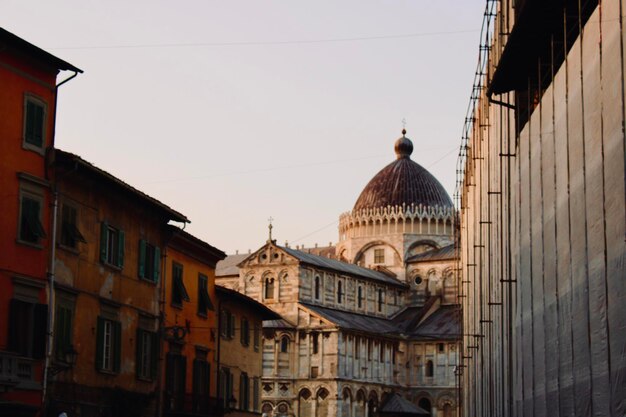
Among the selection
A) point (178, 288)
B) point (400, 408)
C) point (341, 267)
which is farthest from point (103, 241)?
point (341, 267)

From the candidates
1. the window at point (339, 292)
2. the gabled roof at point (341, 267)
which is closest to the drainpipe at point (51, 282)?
the gabled roof at point (341, 267)

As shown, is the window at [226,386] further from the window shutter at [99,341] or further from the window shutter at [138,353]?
the window shutter at [99,341]

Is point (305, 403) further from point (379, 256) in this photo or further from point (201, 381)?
point (201, 381)

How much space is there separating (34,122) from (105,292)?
6.66 metres

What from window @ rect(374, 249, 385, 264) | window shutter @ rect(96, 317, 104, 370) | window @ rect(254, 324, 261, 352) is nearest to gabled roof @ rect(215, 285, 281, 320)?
window @ rect(254, 324, 261, 352)

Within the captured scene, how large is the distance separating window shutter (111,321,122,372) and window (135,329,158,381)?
1.70 metres

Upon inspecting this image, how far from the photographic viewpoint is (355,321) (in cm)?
11219

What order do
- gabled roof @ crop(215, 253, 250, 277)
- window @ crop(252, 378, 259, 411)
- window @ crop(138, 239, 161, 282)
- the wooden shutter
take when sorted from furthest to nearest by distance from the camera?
1. gabled roof @ crop(215, 253, 250, 277)
2. window @ crop(252, 378, 259, 411)
3. window @ crop(138, 239, 161, 282)
4. the wooden shutter

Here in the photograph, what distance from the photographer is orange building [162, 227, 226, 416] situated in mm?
43375

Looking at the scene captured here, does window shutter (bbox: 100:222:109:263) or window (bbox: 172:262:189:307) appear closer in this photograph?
window shutter (bbox: 100:222:109:263)

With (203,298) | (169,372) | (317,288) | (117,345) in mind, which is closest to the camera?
(117,345)

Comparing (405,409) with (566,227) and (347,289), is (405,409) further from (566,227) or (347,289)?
(566,227)

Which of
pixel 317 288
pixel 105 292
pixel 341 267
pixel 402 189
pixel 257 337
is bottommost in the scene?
pixel 105 292

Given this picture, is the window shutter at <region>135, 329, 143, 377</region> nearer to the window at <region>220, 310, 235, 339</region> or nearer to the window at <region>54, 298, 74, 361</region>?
the window at <region>54, 298, 74, 361</region>
